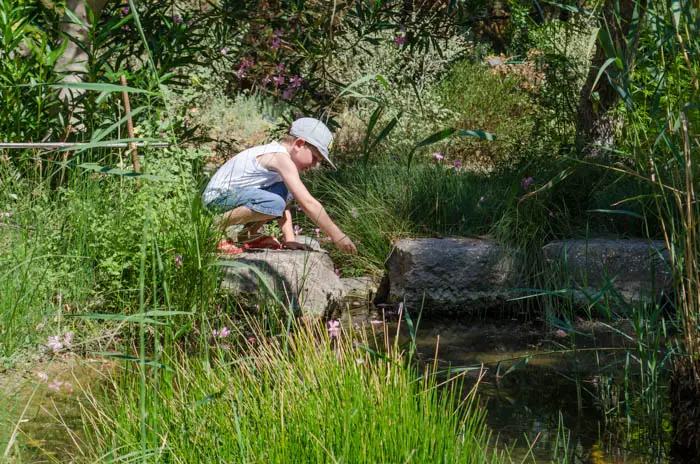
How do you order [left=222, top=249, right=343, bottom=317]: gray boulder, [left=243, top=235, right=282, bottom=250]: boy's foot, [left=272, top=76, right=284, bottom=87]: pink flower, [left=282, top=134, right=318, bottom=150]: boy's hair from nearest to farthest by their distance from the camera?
[left=222, top=249, right=343, bottom=317]: gray boulder → [left=282, top=134, right=318, bottom=150]: boy's hair → [left=243, top=235, right=282, bottom=250]: boy's foot → [left=272, top=76, right=284, bottom=87]: pink flower

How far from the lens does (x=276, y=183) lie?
201 inches

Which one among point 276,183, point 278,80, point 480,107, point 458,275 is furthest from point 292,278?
point 480,107

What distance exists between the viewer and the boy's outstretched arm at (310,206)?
4598 mm

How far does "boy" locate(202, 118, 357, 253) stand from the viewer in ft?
15.2

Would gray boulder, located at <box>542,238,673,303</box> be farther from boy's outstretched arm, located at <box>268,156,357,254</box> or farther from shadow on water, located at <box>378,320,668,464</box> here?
boy's outstretched arm, located at <box>268,156,357,254</box>

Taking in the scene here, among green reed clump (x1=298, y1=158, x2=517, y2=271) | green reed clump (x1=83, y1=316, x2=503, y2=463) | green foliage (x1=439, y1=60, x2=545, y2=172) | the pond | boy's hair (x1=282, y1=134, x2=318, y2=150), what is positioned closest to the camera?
green reed clump (x1=83, y1=316, x2=503, y2=463)

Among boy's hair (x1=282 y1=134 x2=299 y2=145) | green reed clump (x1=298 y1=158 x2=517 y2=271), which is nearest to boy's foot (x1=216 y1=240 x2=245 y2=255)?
boy's hair (x1=282 y1=134 x2=299 y2=145)

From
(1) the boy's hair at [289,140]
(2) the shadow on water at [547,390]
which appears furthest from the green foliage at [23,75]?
(2) the shadow on water at [547,390]

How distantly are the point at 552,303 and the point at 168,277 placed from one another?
2.51 m

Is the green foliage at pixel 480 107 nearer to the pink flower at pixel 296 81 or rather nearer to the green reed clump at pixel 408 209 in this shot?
the green reed clump at pixel 408 209

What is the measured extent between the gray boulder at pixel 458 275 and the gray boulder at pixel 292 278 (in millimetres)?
601

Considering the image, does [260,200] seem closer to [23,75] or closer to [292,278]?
[292,278]

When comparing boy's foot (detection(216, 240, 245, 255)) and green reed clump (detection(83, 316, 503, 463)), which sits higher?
boy's foot (detection(216, 240, 245, 255))

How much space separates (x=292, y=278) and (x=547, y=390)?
1.61 meters
